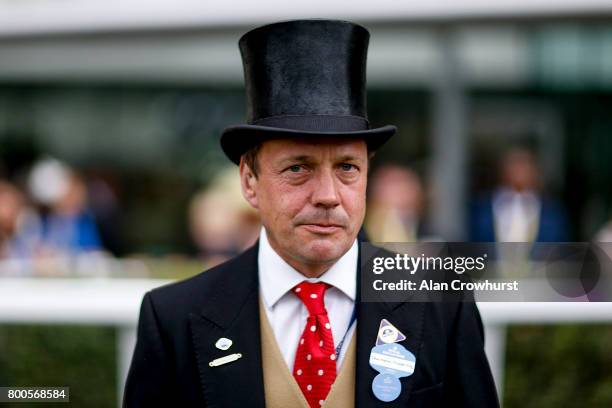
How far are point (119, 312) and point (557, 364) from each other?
9.05 ft

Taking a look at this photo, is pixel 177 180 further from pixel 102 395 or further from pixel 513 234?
pixel 102 395

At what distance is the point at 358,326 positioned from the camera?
2475mm

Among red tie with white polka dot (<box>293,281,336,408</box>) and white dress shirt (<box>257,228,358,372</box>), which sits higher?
white dress shirt (<box>257,228,358,372</box>)

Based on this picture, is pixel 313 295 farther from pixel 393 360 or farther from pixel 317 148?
pixel 317 148

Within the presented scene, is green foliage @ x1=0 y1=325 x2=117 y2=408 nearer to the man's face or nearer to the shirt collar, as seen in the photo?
the shirt collar

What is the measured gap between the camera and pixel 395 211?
24.5 ft

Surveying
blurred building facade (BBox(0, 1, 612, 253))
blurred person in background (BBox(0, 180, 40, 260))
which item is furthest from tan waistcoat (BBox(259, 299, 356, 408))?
blurred building facade (BBox(0, 1, 612, 253))

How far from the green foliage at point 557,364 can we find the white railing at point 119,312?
0.07 m

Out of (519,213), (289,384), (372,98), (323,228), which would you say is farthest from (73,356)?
(372,98)

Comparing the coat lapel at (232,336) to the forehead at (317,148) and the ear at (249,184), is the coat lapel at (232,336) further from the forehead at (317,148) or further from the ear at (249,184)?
the forehead at (317,148)

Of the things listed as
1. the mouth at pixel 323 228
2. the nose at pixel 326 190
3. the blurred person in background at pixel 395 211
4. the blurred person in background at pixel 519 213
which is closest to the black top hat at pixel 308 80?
the nose at pixel 326 190

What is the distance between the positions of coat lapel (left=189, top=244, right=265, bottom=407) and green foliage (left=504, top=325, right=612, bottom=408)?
10.3 ft

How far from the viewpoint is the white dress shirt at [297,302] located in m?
2.50

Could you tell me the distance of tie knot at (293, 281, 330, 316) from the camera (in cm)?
247
